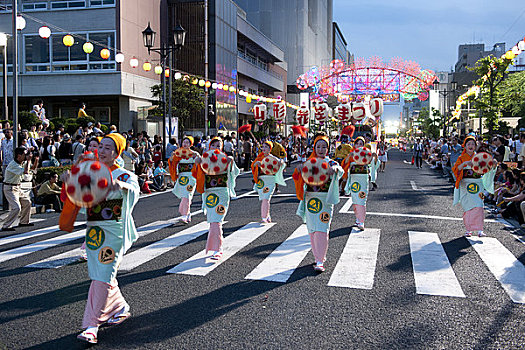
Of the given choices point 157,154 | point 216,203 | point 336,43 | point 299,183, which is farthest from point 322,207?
point 336,43

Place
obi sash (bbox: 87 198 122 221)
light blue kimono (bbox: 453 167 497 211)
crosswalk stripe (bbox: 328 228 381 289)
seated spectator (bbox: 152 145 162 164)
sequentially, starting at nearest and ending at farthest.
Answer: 1. obi sash (bbox: 87 198 122 221)
2. crosswalk stripe (bbox: 328 228 381 289)
3. light blue kimono (bbox: 453 167 497 211)
4. seated spectator (bbox: 152 145 162 164)

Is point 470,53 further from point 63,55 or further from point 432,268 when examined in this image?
point 432,268

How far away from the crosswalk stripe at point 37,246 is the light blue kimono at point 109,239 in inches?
139

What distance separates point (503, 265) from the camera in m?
7.12

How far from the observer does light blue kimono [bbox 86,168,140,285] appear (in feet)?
14.8

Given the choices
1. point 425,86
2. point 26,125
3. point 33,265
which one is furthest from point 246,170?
point 425,86

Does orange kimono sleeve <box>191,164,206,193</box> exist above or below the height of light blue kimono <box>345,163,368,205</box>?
above

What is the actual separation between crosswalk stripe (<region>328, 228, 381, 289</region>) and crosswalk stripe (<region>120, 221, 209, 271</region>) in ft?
9.17

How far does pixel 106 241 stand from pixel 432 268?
459 cm

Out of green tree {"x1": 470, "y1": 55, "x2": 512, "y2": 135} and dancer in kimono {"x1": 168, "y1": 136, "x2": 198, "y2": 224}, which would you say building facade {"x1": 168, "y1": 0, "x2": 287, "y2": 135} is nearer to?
green tree {"x1": 470, "y1": 55, "x2": 512, "y2": 135}

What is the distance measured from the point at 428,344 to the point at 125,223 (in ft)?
10.0

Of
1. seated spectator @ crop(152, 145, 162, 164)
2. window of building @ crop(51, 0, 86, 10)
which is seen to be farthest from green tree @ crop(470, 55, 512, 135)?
window of building @ crop(51, 0, 86, 10)

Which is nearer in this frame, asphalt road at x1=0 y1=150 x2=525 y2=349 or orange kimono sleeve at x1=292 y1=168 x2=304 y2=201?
asphalt road at x1=0 y1=150 x2=525 y2=349

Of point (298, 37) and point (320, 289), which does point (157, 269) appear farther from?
point (298, 37)
